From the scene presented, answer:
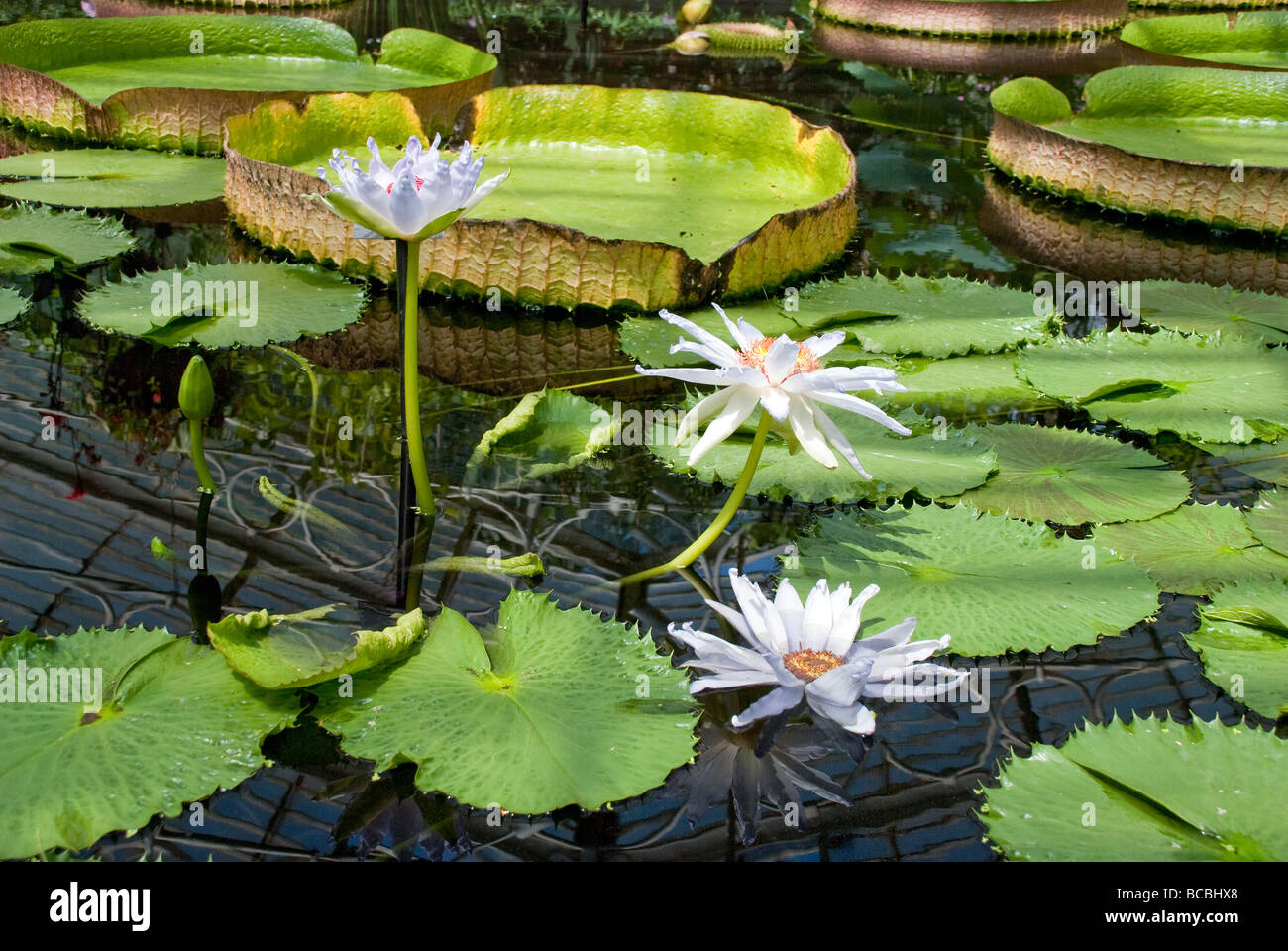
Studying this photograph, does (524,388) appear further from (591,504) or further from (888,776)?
(888,776)

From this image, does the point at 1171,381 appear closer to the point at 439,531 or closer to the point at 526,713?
the point at 439,531

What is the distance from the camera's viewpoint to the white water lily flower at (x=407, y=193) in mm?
1533

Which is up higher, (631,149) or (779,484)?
(631,149)

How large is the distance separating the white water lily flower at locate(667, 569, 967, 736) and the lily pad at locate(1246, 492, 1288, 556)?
0.69m

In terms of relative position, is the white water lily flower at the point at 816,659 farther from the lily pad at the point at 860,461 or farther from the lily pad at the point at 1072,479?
the lily pad at the point at 1072,479

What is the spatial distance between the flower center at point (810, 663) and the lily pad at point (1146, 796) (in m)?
0.25

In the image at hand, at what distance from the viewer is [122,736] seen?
52.7 inches

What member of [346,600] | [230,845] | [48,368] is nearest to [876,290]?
[346,600]

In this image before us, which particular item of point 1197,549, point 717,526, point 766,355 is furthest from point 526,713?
point 1197,549

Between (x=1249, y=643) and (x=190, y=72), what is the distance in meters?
4.35

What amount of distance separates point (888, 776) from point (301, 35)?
4487 mm

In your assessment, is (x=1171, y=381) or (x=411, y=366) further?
(x=1171, y=381)

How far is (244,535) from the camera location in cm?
182

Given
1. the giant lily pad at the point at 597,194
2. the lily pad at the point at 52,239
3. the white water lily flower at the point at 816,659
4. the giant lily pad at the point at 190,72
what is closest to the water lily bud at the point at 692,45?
the giant lily pad at the point at 190,72
